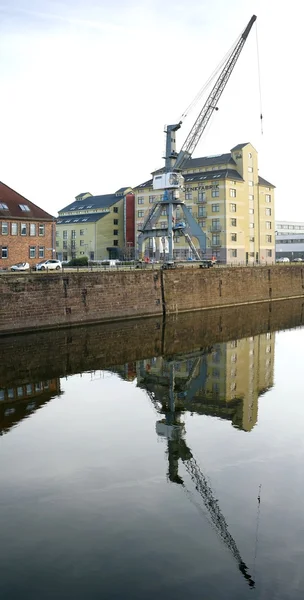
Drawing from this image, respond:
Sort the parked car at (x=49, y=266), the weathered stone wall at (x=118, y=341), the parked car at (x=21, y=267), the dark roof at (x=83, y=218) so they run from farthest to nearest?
the dark roof at (x=83, y=218) < the parked car at (x=49, y=266) < the parked car at (x=21, y=267) < the weathered stone wall at (x=118, y=341)

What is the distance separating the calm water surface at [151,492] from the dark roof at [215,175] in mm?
61780

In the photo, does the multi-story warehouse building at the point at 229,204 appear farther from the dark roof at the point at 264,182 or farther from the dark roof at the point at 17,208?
the dark roof at the point at 17,208

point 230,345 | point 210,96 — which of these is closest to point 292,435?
point 230,345

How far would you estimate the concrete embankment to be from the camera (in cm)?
3900

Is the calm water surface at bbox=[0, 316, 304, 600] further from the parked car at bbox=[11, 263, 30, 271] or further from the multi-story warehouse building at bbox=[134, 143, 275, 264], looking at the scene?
the multi-story warehouse building at bbox=[134, 143, 275, 264]

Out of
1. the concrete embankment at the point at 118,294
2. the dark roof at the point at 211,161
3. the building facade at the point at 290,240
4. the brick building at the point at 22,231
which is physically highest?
the dark roof at the point at 211,161

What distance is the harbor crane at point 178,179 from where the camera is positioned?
199 feet

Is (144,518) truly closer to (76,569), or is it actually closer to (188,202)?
(76,569)

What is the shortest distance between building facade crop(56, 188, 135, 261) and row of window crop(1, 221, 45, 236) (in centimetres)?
3416

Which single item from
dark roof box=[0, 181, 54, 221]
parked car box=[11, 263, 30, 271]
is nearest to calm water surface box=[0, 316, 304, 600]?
parked car box=[11, 263, 30, 271]

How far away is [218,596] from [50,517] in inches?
165

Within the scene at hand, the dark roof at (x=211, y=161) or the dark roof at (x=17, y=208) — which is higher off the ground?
the dark roof at (x=211, y=161)

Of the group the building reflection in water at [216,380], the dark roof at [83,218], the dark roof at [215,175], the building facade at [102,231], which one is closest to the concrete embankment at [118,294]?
the building reflection in water at [216,380]

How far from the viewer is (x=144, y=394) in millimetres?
24016
